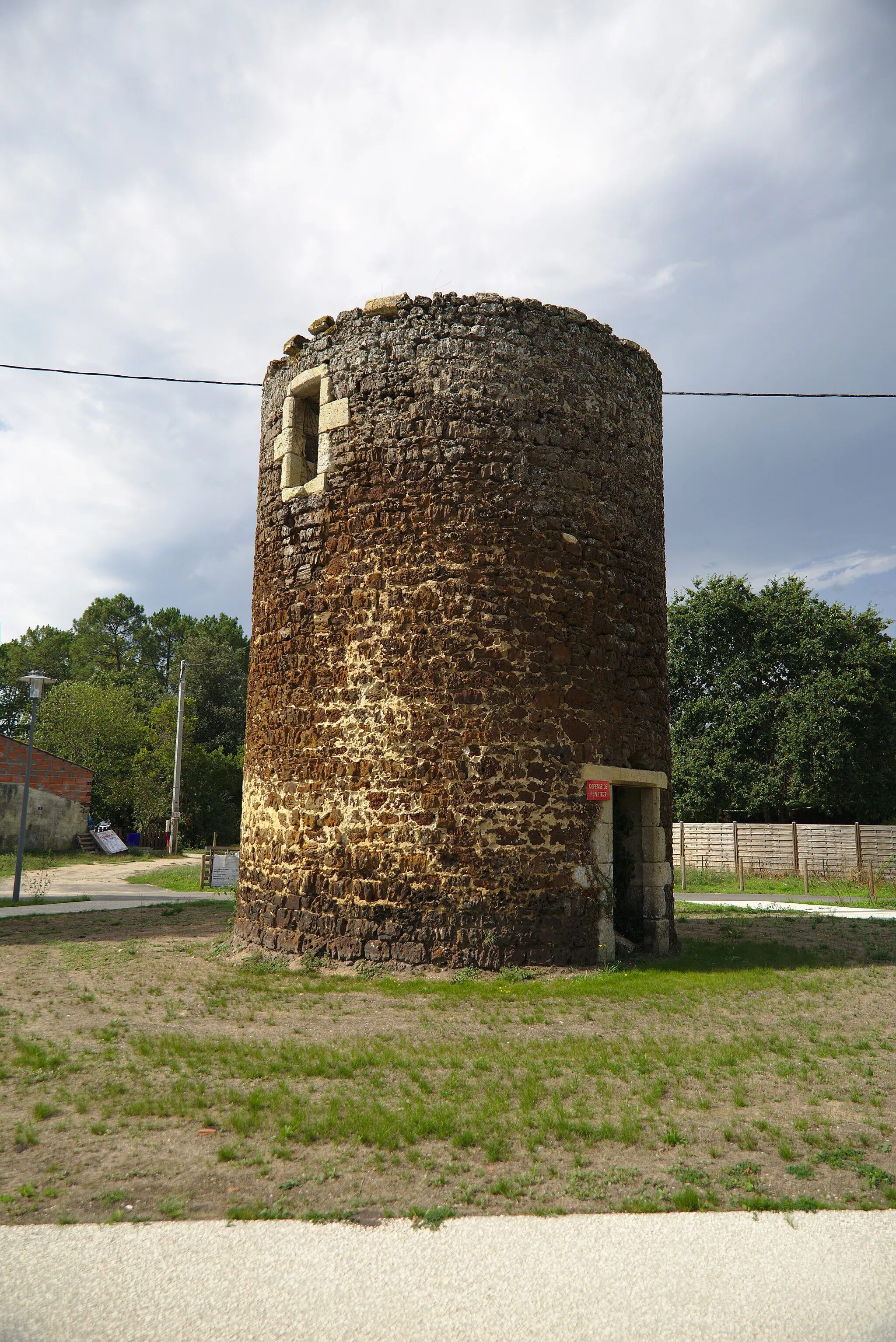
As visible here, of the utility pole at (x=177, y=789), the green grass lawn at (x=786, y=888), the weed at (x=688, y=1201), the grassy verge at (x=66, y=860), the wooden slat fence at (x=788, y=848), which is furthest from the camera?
the utility pole at (x=177, y=789)

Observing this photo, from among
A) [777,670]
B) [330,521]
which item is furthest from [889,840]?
[330,521]

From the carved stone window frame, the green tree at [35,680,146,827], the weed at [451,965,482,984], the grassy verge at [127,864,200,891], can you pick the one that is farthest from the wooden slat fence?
Answer: the green tree at [35,680,146,827]

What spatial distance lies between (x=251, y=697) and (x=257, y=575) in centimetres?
153

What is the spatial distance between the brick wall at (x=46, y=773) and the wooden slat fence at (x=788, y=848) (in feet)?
66.4

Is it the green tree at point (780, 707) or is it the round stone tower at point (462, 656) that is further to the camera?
the green tree at point (780, 707)

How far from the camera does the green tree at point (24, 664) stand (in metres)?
47.6

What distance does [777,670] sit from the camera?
30.3 m

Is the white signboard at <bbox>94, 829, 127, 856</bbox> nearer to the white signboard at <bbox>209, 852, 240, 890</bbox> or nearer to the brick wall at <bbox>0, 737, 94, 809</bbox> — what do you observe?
the brick wall at <bbox>0, 737, 94, 809</bbox>

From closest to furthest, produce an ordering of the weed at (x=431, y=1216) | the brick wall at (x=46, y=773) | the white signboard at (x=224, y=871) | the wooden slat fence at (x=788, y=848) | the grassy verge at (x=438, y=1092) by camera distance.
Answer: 1. the weed at (x=431, y=1216)
2. the grassy verge at (x=438, y=1092)
3. the white signboard at (x=224, y=871)
4. the wooden slat fence at (x=788, y=848)
5. the brick wall at (x=46, y=773)

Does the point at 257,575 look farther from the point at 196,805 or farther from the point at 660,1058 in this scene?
the point at 196,805

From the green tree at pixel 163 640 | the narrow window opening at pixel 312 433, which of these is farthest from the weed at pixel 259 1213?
the green tree at pixel 163 640

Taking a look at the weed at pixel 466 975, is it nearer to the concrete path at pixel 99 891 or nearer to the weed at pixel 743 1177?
the weed at pixel 743 1177

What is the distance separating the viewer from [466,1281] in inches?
113

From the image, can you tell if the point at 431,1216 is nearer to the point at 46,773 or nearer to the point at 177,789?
the point at 46,773
